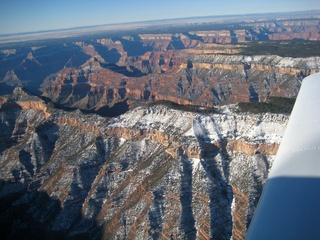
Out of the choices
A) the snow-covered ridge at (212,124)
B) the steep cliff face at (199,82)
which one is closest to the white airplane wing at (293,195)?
the snow-covered ridge at (212,124)

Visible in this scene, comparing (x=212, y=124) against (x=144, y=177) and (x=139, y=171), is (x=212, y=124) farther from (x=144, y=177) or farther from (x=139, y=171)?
(x=144, y=177)

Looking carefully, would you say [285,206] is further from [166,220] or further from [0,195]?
[0,195]

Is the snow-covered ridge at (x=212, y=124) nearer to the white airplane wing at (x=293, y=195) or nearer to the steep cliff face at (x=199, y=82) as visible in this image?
the white airplane wing at (x=293, y=195)

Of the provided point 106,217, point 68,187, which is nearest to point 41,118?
point 68,187

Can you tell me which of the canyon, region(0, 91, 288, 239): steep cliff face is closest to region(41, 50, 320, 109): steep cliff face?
the canyon

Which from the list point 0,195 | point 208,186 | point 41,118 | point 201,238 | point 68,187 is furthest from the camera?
point 41,118

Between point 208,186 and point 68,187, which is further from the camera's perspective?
point 68,187

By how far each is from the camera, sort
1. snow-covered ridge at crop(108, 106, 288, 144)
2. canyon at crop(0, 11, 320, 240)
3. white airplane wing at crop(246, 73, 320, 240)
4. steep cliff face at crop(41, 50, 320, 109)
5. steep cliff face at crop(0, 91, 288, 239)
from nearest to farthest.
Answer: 1. white airplane wing at crop(246, 73, 320, 240)
2. steep cliff face at crop(0, 91, 288, 239)
3. canyon at crop(0, 11, 320, 240)
4. snow-covered ridge at crop(108, 106, 288, 144)
5. steep cliff face at crop(41, 50, 320, 109)

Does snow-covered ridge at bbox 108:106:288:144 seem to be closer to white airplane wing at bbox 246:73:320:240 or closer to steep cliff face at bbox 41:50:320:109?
white airplane wing at bbox 246:73:320:240
